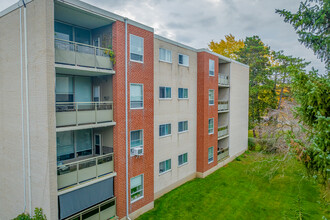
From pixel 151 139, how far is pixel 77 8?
27.5 feet

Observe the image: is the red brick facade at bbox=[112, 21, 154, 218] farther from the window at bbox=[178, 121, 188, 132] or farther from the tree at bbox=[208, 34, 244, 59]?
the tree at bbox=[208, 34, 244, 59]

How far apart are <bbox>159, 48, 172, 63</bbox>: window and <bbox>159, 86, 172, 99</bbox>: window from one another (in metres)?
2.16

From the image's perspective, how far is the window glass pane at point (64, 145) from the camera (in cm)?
1054

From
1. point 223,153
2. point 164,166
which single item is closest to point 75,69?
point 164,166

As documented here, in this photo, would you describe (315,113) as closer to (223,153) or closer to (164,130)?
(164,130)

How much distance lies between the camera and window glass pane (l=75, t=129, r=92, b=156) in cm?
1151

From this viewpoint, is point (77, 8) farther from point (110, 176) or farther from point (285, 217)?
point (285, 217)

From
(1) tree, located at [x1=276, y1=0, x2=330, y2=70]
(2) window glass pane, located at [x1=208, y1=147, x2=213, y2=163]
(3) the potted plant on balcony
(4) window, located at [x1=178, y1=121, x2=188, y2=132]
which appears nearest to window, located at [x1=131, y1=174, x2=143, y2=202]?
(4) window, located at [x1=178, y1=121, x2=188, y2=132]

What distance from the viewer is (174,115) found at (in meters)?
16.8

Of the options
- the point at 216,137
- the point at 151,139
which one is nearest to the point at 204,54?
the point at 216,137

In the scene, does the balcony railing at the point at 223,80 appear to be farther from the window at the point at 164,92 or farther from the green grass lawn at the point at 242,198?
the green grass lawn at the point at 242,198

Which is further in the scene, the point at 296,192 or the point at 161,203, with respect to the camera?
the point at 296,192

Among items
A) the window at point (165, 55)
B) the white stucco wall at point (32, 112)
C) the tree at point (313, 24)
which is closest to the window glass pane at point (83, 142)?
the white stucco wall at point (32, 112)

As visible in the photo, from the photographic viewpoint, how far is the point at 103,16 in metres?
10.3
